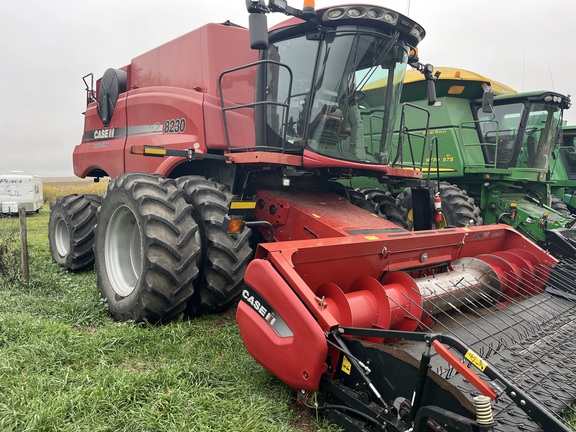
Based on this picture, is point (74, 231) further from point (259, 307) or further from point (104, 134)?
point (259, 307)

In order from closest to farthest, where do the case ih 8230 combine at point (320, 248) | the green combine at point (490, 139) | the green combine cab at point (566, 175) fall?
the case ih 8230 combine at point (320, 248)
the green combine at point (490, 139)
the green combine cab at point (566, 175)

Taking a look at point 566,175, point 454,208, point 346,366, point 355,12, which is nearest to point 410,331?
point 346,366

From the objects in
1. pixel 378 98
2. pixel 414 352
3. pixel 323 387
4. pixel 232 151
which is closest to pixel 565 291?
pixel 414 352

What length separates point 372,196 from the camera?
505 cm

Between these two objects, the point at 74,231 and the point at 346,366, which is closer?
the point at 346,366

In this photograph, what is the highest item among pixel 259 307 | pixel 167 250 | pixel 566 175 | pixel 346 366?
pixel 566 175

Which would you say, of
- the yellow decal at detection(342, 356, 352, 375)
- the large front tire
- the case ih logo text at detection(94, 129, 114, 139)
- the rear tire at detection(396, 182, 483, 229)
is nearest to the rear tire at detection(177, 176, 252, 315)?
the large front tire

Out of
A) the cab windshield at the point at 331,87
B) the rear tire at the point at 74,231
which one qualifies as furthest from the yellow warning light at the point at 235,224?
the rear tire at the point at 74,231

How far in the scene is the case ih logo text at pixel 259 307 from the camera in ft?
7.63

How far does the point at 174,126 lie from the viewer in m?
4.43

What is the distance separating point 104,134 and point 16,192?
1134cm

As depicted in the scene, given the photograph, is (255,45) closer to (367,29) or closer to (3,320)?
(367,29)

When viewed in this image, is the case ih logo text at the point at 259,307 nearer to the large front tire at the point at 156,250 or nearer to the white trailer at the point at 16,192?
the large front tire at the point at 156,250

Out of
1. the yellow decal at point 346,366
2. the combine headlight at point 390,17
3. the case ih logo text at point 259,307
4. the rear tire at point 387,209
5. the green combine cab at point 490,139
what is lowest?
the yellow decal at point 346,366
